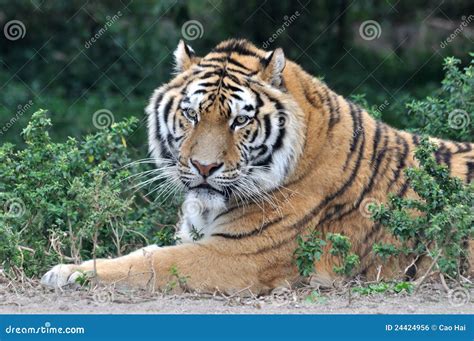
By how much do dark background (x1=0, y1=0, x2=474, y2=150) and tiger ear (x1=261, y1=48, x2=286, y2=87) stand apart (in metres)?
4.87

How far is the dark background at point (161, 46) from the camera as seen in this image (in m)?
11.0

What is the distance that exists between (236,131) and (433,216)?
116 cm

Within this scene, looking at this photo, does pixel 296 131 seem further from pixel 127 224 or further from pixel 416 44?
pixel 416 44

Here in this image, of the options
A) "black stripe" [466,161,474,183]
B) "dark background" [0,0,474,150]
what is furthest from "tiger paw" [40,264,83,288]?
"dark background" [0,0,474,150]

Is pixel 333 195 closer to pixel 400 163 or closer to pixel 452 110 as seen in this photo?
pixel 400 163

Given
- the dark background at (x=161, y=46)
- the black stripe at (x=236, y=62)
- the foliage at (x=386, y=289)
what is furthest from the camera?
the dark background at (x=161, y=46)

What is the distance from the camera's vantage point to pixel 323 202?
584cm

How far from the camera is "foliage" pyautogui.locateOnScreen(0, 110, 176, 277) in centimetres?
569

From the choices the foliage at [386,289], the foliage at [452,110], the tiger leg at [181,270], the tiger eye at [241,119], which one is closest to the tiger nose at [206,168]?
the tiger eye at [241,119]

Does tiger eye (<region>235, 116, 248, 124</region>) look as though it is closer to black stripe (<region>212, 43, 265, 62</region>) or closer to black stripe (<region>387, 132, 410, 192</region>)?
black stripe (<region>212, 43, 265, 62</region>)

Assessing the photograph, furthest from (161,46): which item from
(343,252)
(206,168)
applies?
(343,252)

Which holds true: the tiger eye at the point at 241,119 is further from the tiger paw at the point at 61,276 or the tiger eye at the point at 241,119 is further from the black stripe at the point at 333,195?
the tiger paw at the point at 61,276

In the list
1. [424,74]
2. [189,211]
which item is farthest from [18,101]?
[189,211]

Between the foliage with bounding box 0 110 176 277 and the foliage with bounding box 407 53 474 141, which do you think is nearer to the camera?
the foliage with bounding box 0 110 176 277
